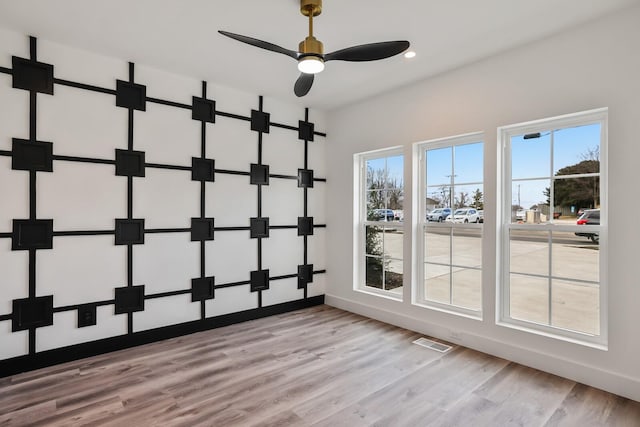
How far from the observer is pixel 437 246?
396 cm

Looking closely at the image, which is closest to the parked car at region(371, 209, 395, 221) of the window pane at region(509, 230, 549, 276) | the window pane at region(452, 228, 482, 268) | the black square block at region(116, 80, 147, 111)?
the window pane at region(452, 228, 482, 268)

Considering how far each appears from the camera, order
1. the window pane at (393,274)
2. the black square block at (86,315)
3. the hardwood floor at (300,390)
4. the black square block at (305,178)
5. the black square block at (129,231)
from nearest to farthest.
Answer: the hardwood floor at (300,390) → the black square block at (86,315) → the black square block at (129,231) → the window pane at (393,274) → the black square block at (305,178)

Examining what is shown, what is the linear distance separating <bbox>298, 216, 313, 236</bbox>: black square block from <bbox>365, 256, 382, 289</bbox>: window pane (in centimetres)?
89

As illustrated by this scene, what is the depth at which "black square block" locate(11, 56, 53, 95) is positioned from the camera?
2947mm

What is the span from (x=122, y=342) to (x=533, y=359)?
12.4 feet

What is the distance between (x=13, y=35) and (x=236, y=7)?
1.95m

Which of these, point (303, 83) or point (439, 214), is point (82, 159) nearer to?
point (303, 83)

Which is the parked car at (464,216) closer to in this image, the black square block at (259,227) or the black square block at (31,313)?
the black square block at (259,227)

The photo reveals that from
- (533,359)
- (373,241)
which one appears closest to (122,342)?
(373,241)

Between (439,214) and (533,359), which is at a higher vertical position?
(439,214)

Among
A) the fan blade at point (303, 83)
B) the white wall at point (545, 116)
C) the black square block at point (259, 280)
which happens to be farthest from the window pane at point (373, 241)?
the fan blade at point (303, 83)

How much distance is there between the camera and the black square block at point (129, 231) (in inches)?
135

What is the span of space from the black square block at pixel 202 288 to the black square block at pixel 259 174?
1.27m

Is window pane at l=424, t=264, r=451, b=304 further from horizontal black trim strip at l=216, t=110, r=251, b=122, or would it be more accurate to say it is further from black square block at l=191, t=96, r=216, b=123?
black square block at l=191, t=96, r=216, b=123
